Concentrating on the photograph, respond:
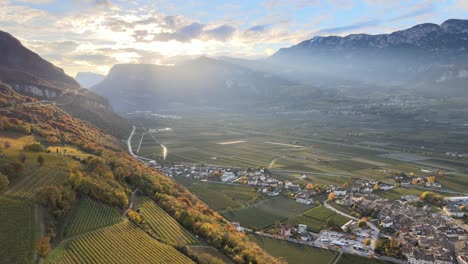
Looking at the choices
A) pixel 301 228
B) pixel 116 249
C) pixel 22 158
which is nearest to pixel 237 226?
pixel 301 228

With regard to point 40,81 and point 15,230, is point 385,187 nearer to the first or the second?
point 15,230

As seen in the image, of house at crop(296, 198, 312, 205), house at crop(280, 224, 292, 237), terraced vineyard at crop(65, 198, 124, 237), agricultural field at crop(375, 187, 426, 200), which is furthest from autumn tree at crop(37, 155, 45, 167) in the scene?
agricultural field at crop(375, 187, 426, 200)

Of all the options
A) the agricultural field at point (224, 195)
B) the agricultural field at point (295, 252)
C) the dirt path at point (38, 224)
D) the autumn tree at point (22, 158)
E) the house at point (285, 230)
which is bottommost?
the agricultural field at point (295, 252)

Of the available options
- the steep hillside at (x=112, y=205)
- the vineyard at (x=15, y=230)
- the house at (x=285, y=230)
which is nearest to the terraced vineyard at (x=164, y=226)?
the steep hillside at (x=112, y=205)

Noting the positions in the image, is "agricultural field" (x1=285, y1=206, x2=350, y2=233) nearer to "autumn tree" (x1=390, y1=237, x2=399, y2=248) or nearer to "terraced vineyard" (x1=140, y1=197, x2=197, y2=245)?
"autumn tree" (x1=390, y1=237, x2=399, y2=248)

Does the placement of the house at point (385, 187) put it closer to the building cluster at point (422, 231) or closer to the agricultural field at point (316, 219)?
the building cluster at point (422, 231)

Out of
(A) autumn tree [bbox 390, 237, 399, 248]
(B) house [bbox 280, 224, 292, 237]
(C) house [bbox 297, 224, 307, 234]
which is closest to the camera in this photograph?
(A) autumn tree [bbox 390, 237, 399, 248]
